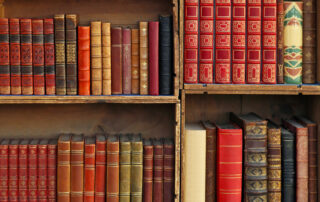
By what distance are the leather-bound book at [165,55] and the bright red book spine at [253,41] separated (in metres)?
0.29

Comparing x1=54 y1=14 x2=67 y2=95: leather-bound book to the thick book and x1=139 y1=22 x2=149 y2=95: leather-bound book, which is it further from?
the thick book

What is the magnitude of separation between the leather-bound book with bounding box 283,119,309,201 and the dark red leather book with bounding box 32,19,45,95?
99 cm

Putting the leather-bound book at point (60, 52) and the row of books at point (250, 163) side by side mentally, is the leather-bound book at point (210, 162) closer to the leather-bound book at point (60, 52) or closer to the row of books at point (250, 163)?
the row of books at point (250, 163)

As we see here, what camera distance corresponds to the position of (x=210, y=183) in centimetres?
156

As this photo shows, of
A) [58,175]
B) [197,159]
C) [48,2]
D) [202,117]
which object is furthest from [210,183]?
[48,2]

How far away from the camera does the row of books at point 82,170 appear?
1.53m

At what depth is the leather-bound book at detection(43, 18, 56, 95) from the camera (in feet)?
4.90

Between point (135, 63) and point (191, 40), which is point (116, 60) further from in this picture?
point (191, 40)

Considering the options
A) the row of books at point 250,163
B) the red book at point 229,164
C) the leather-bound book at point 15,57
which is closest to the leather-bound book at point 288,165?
the row of books at point 250,163

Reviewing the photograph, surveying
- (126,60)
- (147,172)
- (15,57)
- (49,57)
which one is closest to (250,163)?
(147,172)

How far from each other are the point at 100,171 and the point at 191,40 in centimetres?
60

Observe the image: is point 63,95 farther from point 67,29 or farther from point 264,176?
point 264,176

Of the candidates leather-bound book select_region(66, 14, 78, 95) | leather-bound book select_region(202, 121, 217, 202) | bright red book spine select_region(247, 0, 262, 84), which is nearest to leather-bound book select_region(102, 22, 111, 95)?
leather-bound book select_region(66, 14, 78, 95)

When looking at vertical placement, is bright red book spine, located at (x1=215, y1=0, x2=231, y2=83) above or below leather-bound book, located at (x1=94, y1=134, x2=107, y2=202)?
above
